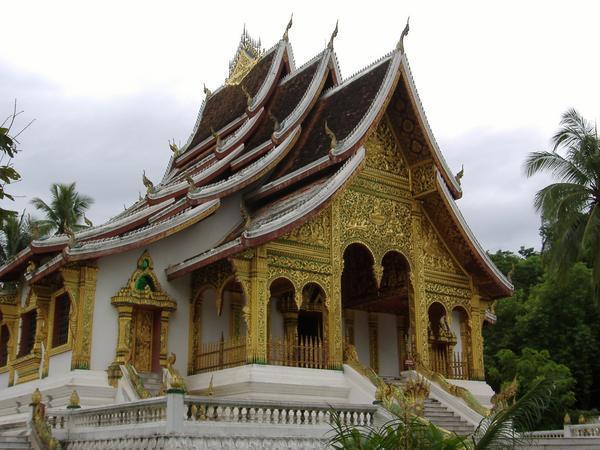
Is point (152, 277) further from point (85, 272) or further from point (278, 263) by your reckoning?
point (278, 263)

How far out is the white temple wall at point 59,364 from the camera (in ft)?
41.2

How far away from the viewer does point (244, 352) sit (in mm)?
12484

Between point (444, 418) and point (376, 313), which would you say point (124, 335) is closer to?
point (444, 418)

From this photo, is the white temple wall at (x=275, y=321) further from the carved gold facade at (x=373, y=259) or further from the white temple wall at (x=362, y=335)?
the white temple wall at (x=362, y=335)

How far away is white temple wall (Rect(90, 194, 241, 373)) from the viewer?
Result: 41.6 feet

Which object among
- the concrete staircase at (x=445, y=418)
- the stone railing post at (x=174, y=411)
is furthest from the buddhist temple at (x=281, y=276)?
the stone railing post at (x=174, y=411)

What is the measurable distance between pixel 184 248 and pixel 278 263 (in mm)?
2115

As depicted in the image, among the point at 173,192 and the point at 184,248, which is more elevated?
the point at 173,192

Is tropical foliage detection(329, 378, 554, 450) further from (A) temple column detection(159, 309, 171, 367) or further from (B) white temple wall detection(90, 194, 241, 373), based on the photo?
(A) temple column detection(159, 309, 171, 367)

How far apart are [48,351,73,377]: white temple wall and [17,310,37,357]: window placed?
1.49 meters

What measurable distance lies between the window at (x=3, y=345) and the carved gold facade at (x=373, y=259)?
4.72 meters

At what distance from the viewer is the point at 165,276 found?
13578 mm

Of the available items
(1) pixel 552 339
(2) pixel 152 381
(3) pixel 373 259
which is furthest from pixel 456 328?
(1) pixel 552 339

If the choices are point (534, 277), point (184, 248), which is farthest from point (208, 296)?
point (534, 277)
